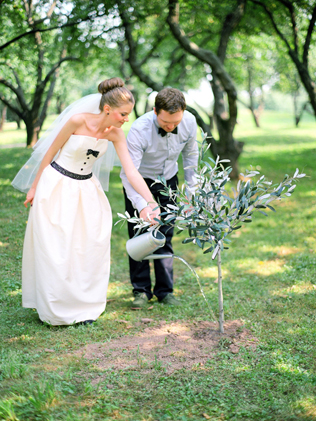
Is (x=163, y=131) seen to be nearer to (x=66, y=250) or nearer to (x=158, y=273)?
(x=66, y=250)

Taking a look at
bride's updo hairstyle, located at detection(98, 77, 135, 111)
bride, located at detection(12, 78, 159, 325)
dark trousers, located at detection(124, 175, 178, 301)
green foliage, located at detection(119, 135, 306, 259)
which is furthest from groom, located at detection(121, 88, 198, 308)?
green foliage, located at detection(119, 135, 306, 259)

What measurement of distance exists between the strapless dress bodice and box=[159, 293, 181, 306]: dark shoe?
1.61 metres

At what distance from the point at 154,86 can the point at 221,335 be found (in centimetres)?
809

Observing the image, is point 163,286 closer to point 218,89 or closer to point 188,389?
point 188,389

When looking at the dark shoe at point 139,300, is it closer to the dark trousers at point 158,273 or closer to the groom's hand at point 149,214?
the dark trousers at point 158,273

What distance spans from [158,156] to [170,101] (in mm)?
810

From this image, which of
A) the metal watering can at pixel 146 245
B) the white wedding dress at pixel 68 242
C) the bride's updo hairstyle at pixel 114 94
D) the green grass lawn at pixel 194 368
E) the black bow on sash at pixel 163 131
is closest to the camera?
the green grass lawn at pixel 194 368

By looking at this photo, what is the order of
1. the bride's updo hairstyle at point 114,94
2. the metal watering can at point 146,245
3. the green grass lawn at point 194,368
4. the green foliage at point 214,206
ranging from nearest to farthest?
→ the green grass lawn at point 194,368, the green foliage at point 214,206, the metal watering can at point 146,245, the bride's updo hairstyle at point 114,94

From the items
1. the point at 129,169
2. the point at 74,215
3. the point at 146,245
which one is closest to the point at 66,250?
the point at 74,215

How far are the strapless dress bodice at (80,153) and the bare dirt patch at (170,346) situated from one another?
1570 millimetres

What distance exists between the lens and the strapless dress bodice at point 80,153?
3.66 metres

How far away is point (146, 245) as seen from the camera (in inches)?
131

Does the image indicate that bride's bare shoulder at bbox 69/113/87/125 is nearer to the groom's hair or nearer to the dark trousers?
the groom's hair

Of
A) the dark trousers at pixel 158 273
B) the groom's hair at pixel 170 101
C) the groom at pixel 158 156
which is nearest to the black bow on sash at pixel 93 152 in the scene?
the groom at pixel 158 156
